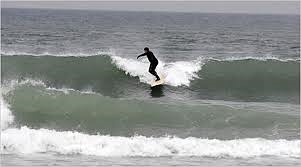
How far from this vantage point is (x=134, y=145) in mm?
10531

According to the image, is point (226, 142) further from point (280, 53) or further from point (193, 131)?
point (280, 53)

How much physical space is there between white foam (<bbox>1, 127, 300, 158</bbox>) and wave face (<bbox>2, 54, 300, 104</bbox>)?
523 centimetres

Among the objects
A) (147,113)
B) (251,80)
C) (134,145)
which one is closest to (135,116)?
(147,113)

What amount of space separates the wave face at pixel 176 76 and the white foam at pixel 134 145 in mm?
5233

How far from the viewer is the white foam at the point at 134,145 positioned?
1025 centimetres

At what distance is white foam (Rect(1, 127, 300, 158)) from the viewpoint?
33.6 feet

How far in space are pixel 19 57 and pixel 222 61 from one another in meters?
7.84

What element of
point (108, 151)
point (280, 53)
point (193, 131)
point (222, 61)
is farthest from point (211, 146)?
point (280, 53)

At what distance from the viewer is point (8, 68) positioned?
1873cm

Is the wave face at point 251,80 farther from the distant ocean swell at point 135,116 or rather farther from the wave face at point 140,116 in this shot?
the wave face at point 140,116

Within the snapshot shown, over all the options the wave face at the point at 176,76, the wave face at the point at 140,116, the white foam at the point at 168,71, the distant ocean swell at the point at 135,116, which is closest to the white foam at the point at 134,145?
the distant ocean swell at the point at 135,116

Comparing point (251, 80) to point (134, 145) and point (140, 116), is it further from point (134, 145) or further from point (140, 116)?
point (134, 145)

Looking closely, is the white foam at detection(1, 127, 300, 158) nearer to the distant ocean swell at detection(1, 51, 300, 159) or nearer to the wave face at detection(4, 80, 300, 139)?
the distant ocean swell at detection(1, 51, 300, 159)

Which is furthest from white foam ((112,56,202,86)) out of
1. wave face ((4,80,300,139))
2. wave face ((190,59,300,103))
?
wave face ((4,80,300,139))
